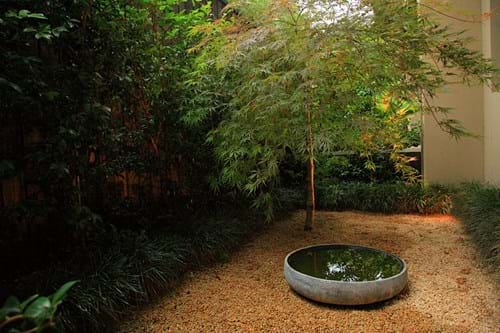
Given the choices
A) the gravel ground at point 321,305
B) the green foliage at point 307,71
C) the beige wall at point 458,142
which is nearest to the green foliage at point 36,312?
the gravel ground at point 321,305

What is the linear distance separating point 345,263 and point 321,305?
17.8 inches

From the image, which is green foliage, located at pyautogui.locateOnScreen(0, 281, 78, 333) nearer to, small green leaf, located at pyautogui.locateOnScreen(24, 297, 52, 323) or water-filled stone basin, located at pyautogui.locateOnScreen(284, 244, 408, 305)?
small green leaf, located at pyautogui.locateOnScreen(24, 297, 52, 323)

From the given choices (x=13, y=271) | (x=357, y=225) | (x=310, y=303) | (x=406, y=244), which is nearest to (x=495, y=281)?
(x=406, y=244)

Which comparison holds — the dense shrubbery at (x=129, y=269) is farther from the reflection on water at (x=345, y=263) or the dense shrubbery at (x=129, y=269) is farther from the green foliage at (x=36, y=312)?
the green foliage at (x=36, y=312)

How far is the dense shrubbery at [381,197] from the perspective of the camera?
4.92 metres

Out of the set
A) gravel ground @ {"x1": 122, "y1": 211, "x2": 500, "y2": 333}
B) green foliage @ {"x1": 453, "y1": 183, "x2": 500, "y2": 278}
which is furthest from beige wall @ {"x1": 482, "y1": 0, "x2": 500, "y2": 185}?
gravel ground @ {"x1": 122, "y1": 211, "x2": 500, "y2": 333}

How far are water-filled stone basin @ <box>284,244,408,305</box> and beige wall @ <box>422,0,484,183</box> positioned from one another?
132 inches

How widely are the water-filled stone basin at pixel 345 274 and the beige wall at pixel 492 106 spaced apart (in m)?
2.90

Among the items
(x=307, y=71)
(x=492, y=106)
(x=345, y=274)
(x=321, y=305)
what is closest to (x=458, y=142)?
(x=492, y=106)

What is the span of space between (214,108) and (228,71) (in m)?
0.44

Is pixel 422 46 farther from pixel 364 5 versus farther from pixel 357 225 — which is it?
pixel 357 225

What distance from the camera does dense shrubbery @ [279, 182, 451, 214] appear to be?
16.1ft

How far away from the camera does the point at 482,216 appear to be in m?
3.62

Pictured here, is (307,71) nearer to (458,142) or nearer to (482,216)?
(482,216)
